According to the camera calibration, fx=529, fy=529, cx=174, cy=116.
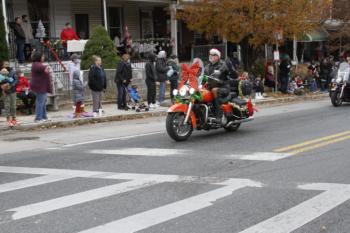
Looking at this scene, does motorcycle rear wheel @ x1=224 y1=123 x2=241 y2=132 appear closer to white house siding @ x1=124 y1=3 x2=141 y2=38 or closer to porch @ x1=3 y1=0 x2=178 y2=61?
porch @ x1=3 y1=0 x2=178 y2=61

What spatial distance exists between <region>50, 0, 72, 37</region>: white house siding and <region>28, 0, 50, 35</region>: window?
21 centimetres

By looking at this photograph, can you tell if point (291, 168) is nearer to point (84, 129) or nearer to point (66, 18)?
point (84, 129)

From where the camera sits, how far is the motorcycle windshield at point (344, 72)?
18.2m

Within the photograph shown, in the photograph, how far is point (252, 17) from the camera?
23.4 meters

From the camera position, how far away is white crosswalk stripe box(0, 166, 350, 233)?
18.1 ft

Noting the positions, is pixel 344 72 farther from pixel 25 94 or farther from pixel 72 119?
pixel 25 94

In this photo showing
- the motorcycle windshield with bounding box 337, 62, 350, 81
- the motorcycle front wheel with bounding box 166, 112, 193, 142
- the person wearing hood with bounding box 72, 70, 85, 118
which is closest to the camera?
the motorcycle front wheel with bounding box 166, 112, 193, 142

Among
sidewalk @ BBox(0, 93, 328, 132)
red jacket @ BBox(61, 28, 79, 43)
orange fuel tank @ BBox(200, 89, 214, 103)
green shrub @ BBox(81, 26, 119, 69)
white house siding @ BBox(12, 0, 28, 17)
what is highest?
white house siding @ BBox(12, 0, 28, 17)

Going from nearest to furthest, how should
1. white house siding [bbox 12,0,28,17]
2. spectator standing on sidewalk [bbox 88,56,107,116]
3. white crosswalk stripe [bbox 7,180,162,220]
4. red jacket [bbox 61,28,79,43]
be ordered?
1. white crosswalk stripe [bbox 7,180,162,220]
2. spectator standing on sidewalk [bbox 88,56,107,116]
3. red jacket [bbox 61,28,79,43]
4. white house siding [bbox 12,0,28,17]

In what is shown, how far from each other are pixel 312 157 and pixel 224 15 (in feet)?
50.8

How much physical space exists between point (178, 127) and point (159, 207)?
186 inches

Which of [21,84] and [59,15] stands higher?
[59,15]

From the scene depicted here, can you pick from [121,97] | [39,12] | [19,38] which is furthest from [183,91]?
[39,12]

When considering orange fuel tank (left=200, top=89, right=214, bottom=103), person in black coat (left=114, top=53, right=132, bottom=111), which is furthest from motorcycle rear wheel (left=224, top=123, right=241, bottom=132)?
person in black coat (left=114, top=53, right=132, bottom=111)
